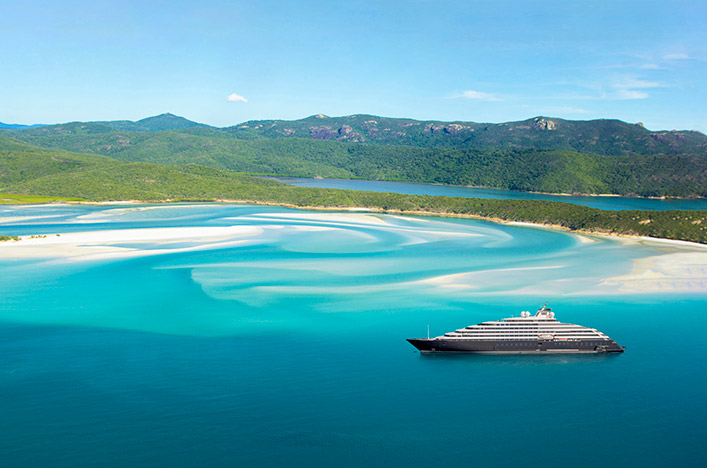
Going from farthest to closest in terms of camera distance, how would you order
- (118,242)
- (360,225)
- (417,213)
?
(417,213) → (360,225) → (118,242)

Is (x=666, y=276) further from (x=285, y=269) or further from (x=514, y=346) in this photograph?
(x=285, y=269)

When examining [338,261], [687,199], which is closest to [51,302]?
[338,261]

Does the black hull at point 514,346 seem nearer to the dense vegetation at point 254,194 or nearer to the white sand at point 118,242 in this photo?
the white sand at point 118,242

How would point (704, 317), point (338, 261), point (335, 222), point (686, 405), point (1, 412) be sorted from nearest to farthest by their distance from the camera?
point (1, 412) < point (686, 405) < point (704, 317) < point (338, 261) < point (335, 222)

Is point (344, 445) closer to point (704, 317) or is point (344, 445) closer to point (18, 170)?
point (704, 317)

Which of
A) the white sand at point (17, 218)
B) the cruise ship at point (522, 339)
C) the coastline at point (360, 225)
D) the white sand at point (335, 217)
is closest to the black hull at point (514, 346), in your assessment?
the cruise ship at point (522, 339)

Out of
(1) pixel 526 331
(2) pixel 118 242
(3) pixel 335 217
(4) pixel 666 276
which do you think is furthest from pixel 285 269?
(3) pixel 335 217
